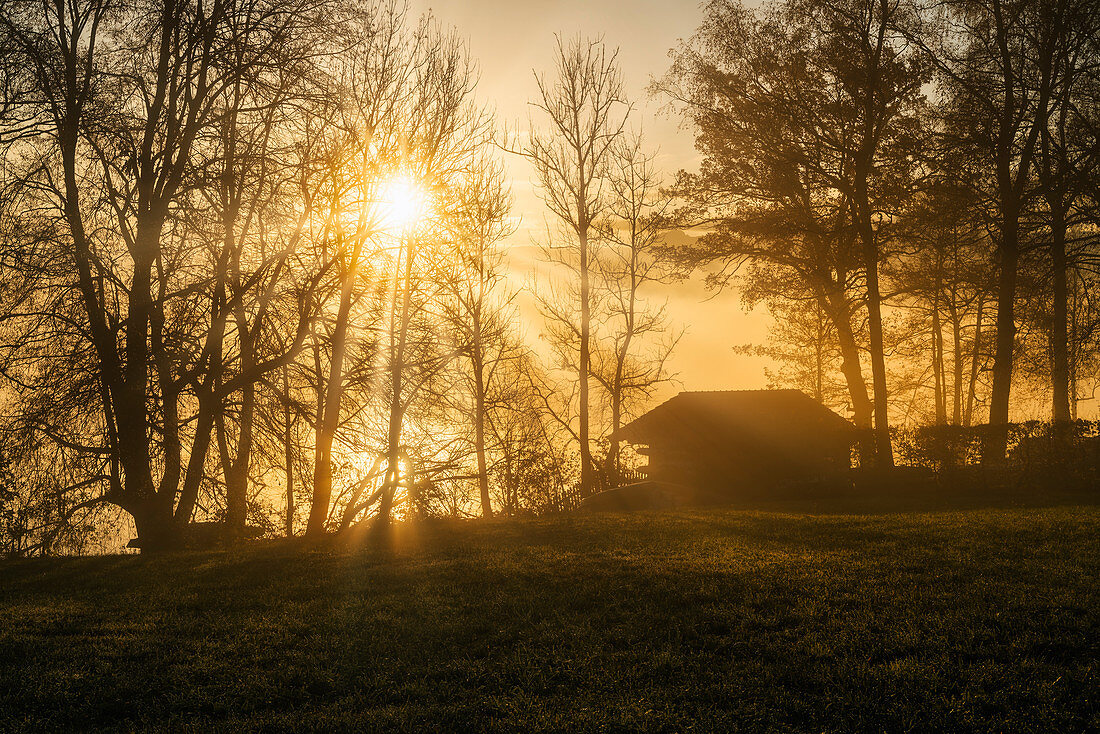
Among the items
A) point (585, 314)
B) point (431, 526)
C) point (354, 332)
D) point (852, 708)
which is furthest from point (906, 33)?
point (852, 708)

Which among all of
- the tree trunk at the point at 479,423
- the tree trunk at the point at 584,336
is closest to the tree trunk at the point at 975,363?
the tree trunk at the point at 584,336

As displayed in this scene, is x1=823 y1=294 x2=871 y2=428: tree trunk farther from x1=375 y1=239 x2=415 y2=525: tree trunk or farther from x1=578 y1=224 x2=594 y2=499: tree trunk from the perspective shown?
x1=375 y1=239 x2=415 y2=525: tree trunk

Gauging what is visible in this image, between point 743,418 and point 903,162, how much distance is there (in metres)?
11.4

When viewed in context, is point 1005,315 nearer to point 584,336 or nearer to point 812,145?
point 812,145

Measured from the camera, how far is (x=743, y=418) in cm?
2791

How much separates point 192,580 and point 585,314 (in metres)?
18.1

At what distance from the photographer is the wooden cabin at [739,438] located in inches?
1039

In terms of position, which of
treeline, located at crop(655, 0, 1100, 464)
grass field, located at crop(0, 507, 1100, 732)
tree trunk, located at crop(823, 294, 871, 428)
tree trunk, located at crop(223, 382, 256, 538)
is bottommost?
grass field, located at crop(0, 507, 1100, 732)

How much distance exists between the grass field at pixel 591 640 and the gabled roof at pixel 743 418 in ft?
55.1

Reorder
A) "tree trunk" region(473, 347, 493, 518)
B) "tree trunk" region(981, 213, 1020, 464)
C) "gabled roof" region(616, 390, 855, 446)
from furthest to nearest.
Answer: "gabled roof" region(616, 390, 855, 446), "tree trunk" region(473, 347, 493, 518), "tree trunk" region(981, 213, 1020, 464)

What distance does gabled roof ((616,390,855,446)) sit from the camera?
27.5m

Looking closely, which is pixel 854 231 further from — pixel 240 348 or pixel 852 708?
pixel 852 708

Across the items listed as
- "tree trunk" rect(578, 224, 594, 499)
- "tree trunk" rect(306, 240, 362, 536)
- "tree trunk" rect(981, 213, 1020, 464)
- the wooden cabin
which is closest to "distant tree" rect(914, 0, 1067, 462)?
"tree trunk" rect(981, 213, 1020, 464)

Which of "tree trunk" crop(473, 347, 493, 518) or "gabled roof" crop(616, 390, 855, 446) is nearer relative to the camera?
"tree trunk" crop(473, 347, 493, 518)
